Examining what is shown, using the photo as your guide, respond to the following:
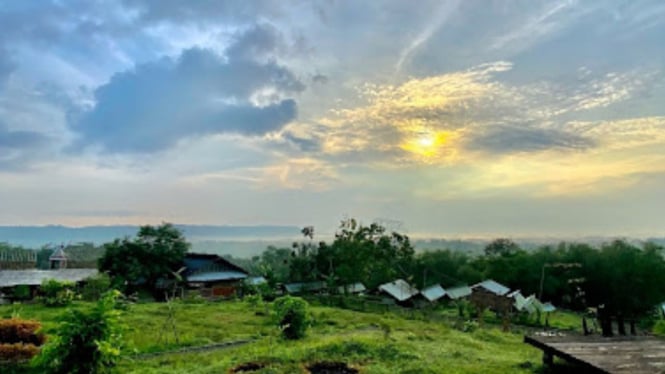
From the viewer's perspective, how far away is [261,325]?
1916 centimetres

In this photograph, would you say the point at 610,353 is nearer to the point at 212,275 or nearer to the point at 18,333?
the point at 18,333

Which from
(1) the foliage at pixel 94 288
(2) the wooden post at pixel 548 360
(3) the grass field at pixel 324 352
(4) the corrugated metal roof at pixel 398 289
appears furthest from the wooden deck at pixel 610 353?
(4) the corrugated metal roof at pixel 398 289

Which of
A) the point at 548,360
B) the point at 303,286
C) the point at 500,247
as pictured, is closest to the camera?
the point at 548,360

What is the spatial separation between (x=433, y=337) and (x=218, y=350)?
6964mm

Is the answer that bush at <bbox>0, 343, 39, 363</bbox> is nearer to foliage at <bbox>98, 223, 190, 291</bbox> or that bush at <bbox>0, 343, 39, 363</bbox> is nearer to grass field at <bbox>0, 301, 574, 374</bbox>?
grass field at <bbox>0, 301, 574, 374</bbox>

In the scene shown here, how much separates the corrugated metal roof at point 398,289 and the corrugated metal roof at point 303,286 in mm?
6727

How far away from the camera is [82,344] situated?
30.9 feet

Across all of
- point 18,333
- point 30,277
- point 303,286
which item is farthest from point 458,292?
point 18,333

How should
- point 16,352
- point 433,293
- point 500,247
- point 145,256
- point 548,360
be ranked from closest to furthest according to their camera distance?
point 548,360
point 16,352
point 145,256
point 433,293
point 500,247

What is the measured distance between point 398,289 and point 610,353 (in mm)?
36813

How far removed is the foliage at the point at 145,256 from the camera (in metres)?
34.3

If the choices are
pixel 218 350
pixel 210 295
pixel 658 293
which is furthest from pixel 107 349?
pixel 658 293

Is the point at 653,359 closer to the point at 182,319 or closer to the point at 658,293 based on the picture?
the point at 182,319

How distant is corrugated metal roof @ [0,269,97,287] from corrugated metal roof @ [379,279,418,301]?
25.7 meters
